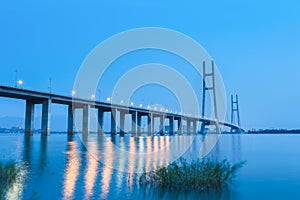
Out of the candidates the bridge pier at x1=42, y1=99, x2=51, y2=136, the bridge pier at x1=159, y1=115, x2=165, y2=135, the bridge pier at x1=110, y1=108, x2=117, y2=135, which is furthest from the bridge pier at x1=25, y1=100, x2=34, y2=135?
the bridge pier at x1=159, y1=115, x2=165, y2=135

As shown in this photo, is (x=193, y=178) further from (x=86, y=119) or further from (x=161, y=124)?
(x=161, y=124)

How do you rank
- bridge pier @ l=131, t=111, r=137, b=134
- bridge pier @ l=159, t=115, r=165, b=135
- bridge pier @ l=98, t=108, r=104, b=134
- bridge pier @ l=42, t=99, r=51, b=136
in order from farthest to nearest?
bridge pier @ l=159, t=115, r=165, b=135, bridge pier @ l=131, t=111, r=137, b=134, bridge pier @ l=98, t=108, r=104, b=134, bridge pier @ l=42, t=99, r=51, b=136

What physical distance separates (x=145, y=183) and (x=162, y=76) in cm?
3928

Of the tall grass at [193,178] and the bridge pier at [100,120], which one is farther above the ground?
the bridge pier at [100,120]

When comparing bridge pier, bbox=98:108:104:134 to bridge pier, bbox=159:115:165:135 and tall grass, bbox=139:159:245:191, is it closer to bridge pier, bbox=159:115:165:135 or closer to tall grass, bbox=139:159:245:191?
bridge pier, bbox=159:115:165:135

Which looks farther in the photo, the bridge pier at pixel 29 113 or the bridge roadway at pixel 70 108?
the bridge pier at pixel 29 113

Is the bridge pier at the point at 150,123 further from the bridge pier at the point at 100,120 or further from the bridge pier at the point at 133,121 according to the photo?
the bridge pier at the point at 100,120

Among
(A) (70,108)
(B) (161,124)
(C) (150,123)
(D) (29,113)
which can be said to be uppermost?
(A) (70,108)

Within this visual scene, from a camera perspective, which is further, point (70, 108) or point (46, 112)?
point (70, 108)

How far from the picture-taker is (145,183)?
12.5 m

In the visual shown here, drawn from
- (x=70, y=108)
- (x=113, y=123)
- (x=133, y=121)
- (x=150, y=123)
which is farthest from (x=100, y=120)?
(x=150, y=123)

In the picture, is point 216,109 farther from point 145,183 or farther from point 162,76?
point 145,183

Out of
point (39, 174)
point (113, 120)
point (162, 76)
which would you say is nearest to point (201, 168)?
point (39, 174)

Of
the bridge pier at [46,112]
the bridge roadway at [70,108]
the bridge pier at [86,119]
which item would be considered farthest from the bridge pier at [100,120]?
the bridge pier at [46,112]
